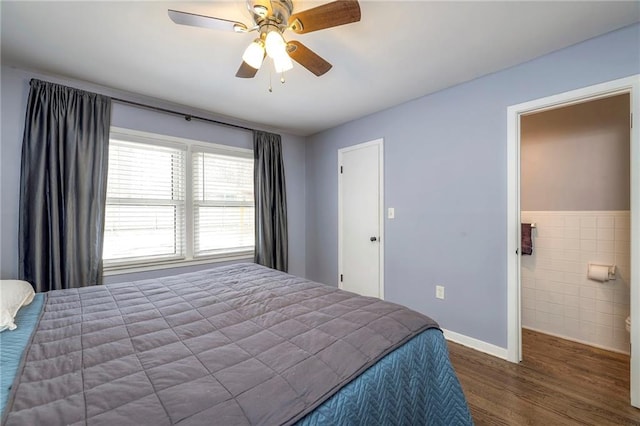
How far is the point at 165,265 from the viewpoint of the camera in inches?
115

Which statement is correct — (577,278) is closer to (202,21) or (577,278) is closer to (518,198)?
(518,198)

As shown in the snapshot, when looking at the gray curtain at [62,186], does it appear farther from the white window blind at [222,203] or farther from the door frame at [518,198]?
the door frame at [518,198]

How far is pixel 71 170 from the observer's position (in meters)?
2.32

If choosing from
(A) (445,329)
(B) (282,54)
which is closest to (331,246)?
(A) (445,329)

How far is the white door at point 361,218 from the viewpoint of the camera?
3227 mm

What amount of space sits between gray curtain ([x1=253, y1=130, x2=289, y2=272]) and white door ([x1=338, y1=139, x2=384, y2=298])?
0.81m

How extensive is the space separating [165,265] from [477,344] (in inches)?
125

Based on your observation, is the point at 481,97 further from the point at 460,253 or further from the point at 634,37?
the point at 460,253

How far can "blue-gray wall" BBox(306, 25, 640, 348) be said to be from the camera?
198 cm

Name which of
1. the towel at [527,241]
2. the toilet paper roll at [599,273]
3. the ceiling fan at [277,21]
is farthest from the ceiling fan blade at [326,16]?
the toilet paper roll at [599,273]

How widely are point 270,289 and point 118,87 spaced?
2.42m

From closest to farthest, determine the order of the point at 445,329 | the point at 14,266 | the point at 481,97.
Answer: the point at 14,266 < the point at 481,97 < the point at 445,329

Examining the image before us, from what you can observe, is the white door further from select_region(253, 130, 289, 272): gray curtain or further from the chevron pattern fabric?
the chevron pattern fabric

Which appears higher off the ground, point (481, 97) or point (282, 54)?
point (481, 97)
